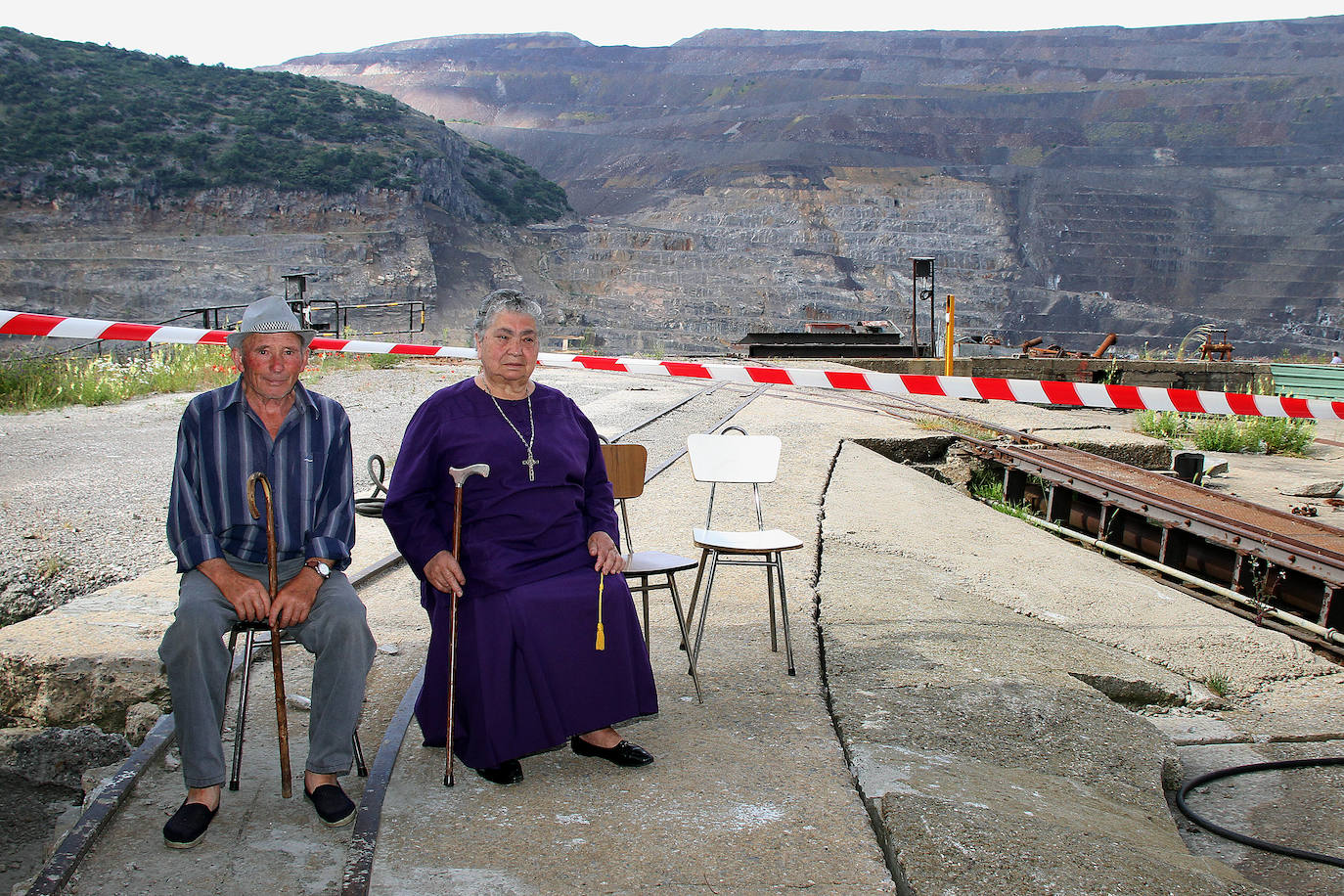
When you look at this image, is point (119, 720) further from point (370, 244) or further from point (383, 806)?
point (370, 244)

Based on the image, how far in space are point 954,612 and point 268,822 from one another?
156 inches

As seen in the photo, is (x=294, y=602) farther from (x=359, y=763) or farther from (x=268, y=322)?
(x=268, y=322)

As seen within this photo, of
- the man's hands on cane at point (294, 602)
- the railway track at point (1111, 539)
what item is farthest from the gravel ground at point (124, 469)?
the man's hands on cane at point (294, 602)

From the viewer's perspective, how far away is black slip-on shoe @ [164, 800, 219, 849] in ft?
9.96

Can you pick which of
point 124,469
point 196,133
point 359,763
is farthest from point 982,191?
point 359,763

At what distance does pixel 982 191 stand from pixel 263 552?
88.9 metres

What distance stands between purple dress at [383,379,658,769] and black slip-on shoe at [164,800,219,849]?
30.9 inches

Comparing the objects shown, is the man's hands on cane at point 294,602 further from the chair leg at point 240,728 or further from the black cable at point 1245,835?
the black cable at point 1245,835

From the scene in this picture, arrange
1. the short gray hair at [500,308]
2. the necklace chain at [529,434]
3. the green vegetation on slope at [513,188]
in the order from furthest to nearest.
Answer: the green vegetation on slope at [513,188] → the short gray hair at [500,308] → the necklace chain at [529,434]

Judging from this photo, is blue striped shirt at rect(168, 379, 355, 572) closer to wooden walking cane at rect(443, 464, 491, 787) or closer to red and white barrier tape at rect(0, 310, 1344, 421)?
wooden walking cane at rect(443, 464, 491, 787)

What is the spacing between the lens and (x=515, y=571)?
3.72 m

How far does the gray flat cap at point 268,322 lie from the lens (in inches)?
A: 143

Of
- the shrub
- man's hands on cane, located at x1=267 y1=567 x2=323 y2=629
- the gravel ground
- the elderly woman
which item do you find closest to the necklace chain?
the elderly woman

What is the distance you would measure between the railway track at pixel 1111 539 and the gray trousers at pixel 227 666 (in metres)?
0.24
